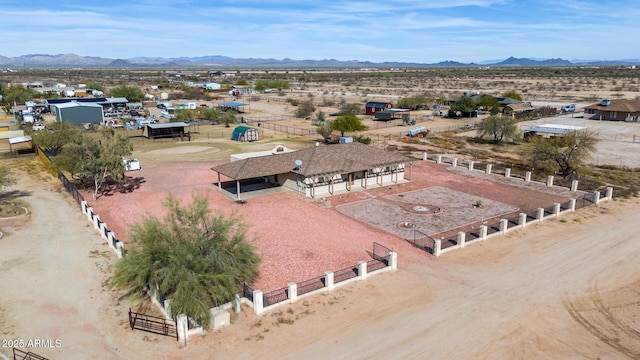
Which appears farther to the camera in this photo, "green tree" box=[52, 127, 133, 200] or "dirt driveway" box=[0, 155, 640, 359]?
"green tree" box=[52, 127, 133, 200]

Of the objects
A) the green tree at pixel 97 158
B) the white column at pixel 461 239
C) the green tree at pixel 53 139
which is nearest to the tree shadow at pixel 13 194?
the green tree at pixel 97 158

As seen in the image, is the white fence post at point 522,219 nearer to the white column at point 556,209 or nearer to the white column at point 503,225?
the white column at point 503,225

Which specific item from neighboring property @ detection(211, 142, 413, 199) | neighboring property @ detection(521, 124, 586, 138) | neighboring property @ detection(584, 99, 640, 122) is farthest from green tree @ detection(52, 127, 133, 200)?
neighboring property @ detection(584, 99, 640, 122)

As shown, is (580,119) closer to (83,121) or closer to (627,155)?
(627,155)

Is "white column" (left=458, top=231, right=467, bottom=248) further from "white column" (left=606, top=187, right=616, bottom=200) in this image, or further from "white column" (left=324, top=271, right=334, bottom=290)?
"white column" (left=606, top=187, right=616, bottom=200)

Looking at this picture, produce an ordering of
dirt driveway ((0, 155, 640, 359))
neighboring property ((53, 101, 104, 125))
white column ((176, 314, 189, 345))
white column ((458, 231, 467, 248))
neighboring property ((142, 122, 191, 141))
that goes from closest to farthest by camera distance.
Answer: dirt driveway ((0, 155, 640, 359)) → white column ((176, 314, 189, 345)) → white column ((458, 231, 467, 248)) → neighboring property ((142, 122, 191, 141)) → neighboring property ((53, 101, 104, 125))

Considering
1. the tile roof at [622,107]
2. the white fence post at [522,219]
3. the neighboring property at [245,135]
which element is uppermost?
the tile roof at [622,107]

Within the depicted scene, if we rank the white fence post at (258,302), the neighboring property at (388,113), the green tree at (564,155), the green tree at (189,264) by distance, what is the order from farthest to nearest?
the neighboring property at (388,113) < the green tree at (564,155) < the white fence post at (258,302) < the green tree at (189,264)
